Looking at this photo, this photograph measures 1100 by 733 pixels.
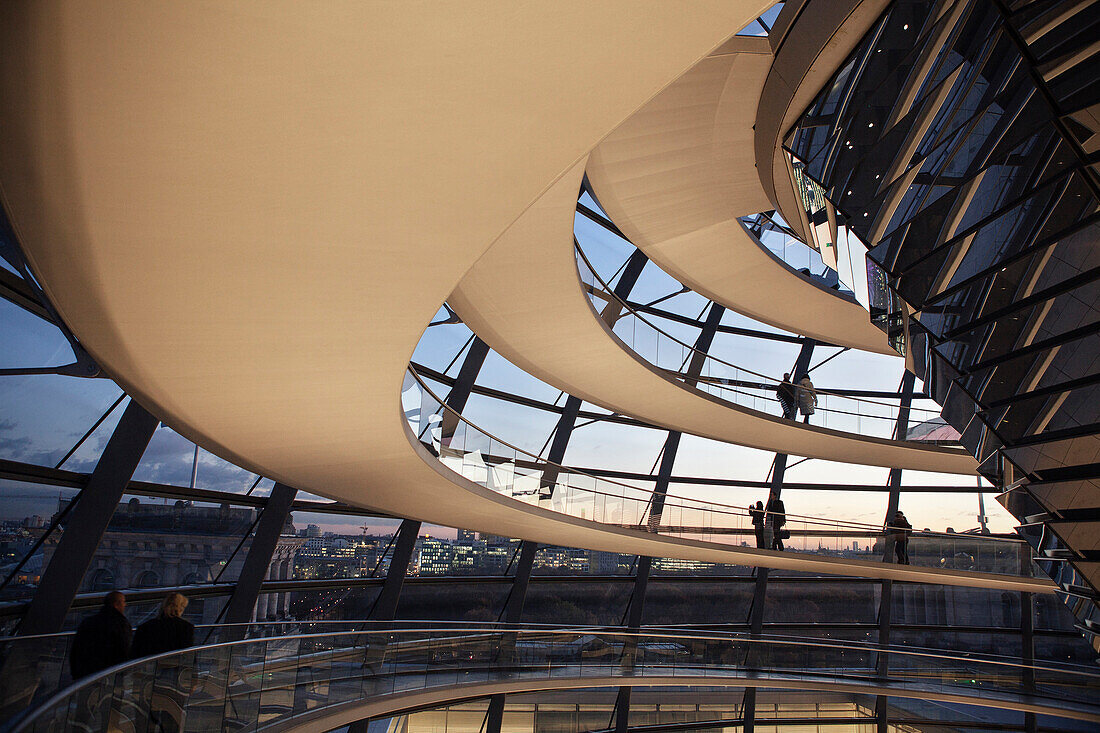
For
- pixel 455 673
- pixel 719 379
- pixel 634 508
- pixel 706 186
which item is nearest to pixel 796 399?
pixel 719 379

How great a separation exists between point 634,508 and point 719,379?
389 centimetres

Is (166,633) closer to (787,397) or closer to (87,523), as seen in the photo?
(87,523)

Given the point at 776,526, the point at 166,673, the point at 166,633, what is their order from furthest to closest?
the point at 776,526
the point at 166,633
the point at 166,673

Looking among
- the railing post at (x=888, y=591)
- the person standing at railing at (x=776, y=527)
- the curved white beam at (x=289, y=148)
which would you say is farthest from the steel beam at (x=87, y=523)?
the railing post at (x=888, y=591)

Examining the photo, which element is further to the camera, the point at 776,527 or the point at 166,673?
the point at 776,527

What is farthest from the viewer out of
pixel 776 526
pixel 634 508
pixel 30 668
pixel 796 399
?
pixel 796 399

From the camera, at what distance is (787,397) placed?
809 inches

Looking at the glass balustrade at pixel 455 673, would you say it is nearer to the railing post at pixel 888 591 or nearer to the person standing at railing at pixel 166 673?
the person standing at railing at pixel 166 673

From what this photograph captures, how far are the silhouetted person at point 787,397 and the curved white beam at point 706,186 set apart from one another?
3259mm

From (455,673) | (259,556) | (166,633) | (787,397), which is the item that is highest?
(787,397)

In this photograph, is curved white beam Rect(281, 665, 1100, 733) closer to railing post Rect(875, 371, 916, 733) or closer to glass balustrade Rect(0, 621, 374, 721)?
railing post Rect(875, 371, 916, 733)

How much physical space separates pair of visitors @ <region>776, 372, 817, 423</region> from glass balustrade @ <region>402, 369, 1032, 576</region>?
2.74 metres

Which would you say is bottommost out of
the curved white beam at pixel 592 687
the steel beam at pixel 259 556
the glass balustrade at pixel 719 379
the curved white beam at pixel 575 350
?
the curved white beam at pixel 592 687

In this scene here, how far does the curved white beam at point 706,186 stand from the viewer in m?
9.21
